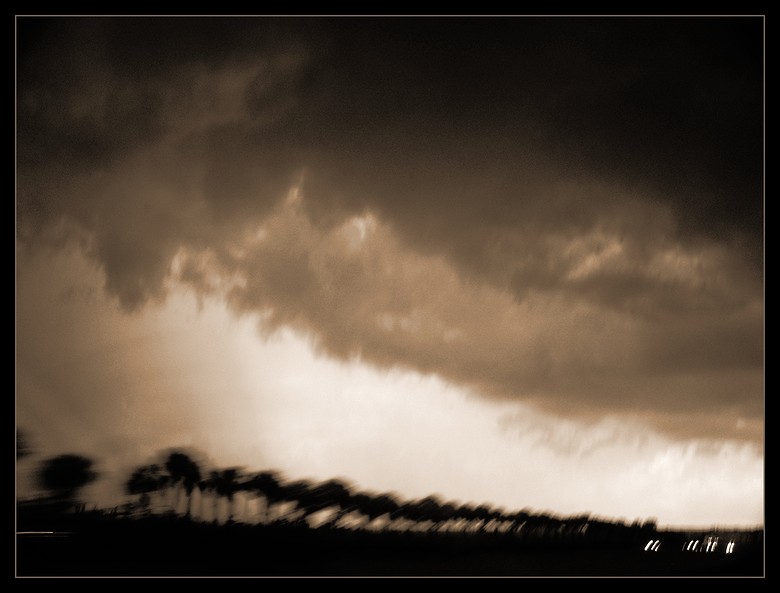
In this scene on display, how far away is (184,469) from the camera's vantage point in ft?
10.2

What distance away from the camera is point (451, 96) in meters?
3.33

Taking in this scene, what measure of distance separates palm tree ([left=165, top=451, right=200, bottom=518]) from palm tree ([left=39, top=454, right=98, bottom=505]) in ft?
1.16

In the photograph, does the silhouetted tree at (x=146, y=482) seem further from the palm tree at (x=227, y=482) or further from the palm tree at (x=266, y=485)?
the palm tree at (x=266, y=485)

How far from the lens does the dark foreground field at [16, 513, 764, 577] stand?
311cm

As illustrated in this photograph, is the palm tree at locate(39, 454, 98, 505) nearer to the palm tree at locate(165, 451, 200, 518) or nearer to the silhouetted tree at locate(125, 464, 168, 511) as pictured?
the silhouetted tree at locate(125, 464, 168, 511)

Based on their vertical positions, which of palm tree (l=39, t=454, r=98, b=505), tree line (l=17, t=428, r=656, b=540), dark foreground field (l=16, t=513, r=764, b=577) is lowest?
dark foreground field (l=16, t=513, r=764, b=577)

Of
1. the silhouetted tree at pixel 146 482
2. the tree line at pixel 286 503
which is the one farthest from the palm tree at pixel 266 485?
the silhouetted tree at pixel 146 482

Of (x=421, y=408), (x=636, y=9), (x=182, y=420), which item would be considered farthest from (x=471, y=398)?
(x=636, y=9)

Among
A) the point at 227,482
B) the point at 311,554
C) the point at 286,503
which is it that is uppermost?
the point at 227,482

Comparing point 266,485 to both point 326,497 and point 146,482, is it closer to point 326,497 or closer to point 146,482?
point 326,497

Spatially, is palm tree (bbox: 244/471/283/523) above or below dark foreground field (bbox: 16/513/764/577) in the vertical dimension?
above

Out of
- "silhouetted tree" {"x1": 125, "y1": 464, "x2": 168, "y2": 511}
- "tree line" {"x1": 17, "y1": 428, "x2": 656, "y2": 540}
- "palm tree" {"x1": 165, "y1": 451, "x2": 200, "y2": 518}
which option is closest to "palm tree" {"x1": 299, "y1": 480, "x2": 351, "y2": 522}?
"tree line" {"x1": 17, "y1": 428, "x2": 656, "y2": 540}

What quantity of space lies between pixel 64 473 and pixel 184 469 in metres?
0.56

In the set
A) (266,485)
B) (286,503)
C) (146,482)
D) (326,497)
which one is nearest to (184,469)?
(146,482)
